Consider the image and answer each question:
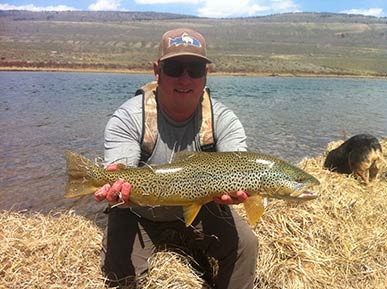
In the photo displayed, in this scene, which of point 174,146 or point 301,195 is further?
point 174,146

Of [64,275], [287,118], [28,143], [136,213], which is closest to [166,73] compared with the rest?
[136,213]

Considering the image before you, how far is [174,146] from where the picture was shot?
4027 mm

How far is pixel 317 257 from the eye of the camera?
4.32 m

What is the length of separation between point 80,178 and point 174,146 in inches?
38.9

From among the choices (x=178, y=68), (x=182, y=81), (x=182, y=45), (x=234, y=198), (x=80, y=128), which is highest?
(x=182, y=45)

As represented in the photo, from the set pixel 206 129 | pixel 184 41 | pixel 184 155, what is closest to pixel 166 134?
pixel 206 129

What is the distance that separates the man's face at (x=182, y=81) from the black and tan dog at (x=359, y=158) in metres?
4.87

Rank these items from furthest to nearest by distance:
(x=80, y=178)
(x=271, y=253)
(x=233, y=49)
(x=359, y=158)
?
(x=233, y=49), (x=359, y=158), (x=271, y=253), (x=80, y=178)

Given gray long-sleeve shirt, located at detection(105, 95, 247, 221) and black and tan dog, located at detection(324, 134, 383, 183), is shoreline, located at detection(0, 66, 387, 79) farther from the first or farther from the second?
gray long-sleeve shirt, located at detection(105, 95, 247, 221)

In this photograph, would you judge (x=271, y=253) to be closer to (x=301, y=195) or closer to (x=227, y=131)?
(x=301, y=195)

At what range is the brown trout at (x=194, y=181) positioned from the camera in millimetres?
3387

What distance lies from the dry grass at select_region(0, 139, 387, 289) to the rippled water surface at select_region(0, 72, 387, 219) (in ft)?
8.92

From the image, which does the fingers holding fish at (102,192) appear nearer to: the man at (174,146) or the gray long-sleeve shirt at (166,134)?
the man at (174,146)

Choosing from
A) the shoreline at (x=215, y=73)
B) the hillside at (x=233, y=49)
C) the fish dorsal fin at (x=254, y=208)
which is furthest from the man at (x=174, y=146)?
the hillside at (x=233, y=49)
